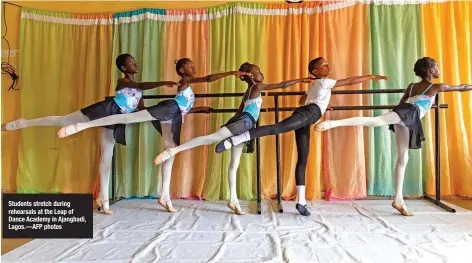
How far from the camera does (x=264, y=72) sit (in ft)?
11.4

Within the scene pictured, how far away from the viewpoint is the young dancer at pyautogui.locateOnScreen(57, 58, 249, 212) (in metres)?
2.67

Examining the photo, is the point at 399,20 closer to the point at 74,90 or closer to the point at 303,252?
the point at 303,252

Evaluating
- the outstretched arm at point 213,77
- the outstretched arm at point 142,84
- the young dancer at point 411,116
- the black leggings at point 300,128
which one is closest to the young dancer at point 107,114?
the outstretched arm at point 142,84

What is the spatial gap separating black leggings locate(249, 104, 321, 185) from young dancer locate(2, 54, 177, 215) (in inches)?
41.1

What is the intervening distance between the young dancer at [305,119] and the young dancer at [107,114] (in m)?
0.89

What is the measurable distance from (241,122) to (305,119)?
1.53ft

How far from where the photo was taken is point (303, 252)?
1.95 metres

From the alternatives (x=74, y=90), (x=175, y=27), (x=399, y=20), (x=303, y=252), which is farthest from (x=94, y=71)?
(x=399, y=20)

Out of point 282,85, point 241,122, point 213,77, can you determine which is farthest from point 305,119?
point 213,77

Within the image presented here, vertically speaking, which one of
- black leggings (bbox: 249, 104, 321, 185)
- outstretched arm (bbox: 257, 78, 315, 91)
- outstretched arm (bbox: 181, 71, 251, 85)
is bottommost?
black leggings (bbox: 249, 104, 321, 185)

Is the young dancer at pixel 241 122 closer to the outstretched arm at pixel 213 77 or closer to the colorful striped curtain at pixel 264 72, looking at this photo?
the outstretched arm at pixel 213 77

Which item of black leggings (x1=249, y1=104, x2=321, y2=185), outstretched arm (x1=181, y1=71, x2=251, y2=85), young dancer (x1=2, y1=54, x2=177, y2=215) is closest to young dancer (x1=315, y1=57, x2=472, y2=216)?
black leggings (x1=249, y1=104, x2=321, y2=185)

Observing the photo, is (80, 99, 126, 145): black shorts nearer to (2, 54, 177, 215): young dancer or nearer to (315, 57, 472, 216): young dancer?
(2, 54, 177, 215): young dancer

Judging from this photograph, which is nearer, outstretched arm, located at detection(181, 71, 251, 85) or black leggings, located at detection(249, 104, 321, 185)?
black leggings, located at detection(249, 104, 321, 185)
